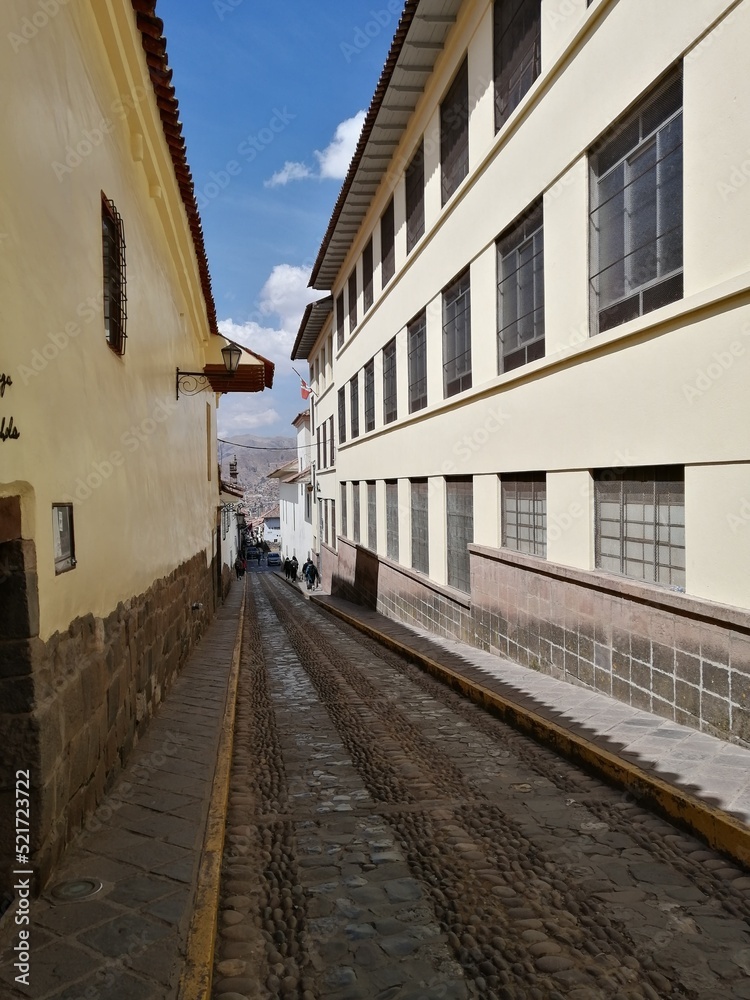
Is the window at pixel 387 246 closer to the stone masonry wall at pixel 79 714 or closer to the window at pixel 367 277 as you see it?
the window at pixel 367 277

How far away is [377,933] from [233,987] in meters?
0.63

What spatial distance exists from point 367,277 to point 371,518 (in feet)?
19.5

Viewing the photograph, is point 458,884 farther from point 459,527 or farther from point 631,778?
point 459,527

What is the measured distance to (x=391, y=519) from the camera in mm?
15336

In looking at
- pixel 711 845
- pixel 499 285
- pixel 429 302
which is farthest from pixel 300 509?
pixel 711 845

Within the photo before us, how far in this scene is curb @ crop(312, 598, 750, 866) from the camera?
11.6ft

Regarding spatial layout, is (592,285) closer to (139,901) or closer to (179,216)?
(179,216)

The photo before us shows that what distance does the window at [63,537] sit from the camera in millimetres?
3295

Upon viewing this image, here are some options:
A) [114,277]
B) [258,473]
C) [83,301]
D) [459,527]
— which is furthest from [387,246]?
[258,473]

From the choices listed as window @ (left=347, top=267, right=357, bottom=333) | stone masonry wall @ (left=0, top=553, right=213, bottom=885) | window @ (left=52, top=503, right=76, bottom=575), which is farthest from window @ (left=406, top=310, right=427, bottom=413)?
window @ (left=52, top=503, right=76, bottom=575)

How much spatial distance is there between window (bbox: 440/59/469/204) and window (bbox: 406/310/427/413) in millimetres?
2268

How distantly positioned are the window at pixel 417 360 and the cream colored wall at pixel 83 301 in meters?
6.22

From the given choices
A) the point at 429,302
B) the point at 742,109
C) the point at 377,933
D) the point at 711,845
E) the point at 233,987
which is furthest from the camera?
the point at 429,302

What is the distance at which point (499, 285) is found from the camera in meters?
9.02
